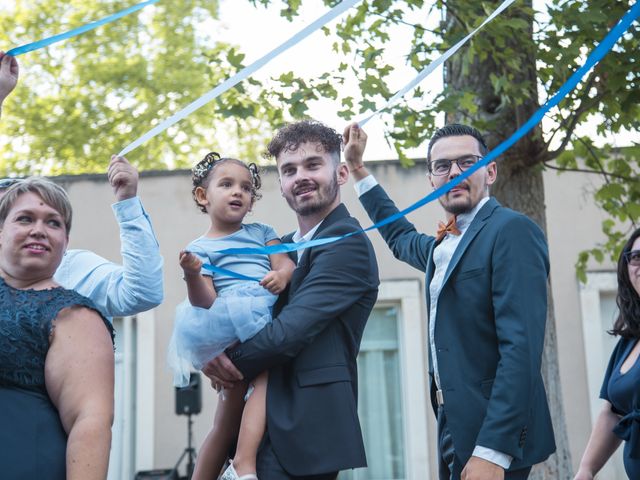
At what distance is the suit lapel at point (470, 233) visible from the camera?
10.6ft

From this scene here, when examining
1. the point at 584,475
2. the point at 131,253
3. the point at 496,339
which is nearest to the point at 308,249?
the point at 131,253

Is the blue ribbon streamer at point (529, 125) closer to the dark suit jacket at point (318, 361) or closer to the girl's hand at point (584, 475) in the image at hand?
the dark suit jacket at point (318, 361)

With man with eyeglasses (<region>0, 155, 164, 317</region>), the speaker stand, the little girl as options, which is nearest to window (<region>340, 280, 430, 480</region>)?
the speaker stand

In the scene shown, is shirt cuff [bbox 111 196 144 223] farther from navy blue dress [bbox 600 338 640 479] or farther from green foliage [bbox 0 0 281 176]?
green foliage [bbox 0 0 281 176]

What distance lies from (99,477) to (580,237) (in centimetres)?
981

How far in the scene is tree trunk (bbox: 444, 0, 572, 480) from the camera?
607 centimetres

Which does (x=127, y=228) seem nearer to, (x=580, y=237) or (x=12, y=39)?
(x=580, y=237)

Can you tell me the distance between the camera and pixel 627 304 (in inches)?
160

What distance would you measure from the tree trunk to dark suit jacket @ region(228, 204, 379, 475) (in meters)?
3.06

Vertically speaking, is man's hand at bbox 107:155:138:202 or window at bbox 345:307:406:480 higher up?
man's hand at bbox 107:155:138:202

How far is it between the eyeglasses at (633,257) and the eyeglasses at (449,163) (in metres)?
1.04

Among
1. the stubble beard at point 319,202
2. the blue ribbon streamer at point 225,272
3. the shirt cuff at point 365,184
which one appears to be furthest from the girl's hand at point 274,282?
the shirt cuff at point 365,184

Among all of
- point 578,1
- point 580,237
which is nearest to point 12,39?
point 580,237

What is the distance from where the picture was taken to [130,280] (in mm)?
3203
